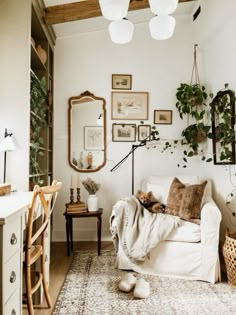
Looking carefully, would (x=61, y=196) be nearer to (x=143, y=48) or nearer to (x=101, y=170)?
(x=101, y=170)

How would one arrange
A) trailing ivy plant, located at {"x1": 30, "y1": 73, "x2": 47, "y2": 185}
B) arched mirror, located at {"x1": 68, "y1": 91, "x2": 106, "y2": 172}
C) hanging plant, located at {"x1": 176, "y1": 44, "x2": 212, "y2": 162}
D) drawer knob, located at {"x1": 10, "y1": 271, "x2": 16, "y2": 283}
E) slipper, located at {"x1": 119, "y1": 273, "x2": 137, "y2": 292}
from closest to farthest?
drawer knob, located at {"x1": 10, "y1": 271, "x2": 16, "y2": 283} < slipper, located at {"x1": 119, "y1": 273, "x2": 137, "y2": 292} < trailing ivy plant, located at {"x1": 30, "y1": 73, "x2": 47, "y2": 185} < hanging plant, located at {"x1": 176, "y1": 44, "x2": 212, "y2": 162} < arched mirror, located at {"x1": 68, "y1": 91, "x2": 106, "y2": 172}

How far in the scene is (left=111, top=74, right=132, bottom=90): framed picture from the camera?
421 cm

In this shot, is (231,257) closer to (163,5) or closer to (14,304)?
(14,304)

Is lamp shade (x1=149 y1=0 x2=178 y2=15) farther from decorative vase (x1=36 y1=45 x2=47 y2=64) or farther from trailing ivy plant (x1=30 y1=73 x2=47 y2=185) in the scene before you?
decorative vase (x1=36 y1=45 x2=47 y2=64)

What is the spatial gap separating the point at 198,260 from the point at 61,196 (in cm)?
203

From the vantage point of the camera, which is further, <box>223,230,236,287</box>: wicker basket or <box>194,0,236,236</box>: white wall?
<box>194,0,236,236</box>: white wall

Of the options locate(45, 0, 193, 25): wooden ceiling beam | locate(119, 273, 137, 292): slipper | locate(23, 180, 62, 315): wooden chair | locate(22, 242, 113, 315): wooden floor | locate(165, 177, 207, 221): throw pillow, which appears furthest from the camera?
locate(45, 0, 193, 25): wooden ceiling beam

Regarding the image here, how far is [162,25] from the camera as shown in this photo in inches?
97.2

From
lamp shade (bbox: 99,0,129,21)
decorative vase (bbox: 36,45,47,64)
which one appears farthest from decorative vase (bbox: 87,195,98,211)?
lamp shade (bbox: 99,0,129,21)

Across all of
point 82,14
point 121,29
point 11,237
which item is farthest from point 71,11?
point 11,237

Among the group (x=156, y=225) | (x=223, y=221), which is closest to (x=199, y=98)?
(x=223, y=221)

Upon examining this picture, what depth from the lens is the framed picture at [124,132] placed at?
4.19 m

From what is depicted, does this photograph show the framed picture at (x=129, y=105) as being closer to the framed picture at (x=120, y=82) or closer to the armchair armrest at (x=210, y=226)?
the framed picture at (x=120, y=82)

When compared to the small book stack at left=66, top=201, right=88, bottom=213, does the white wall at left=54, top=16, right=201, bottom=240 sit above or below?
above
